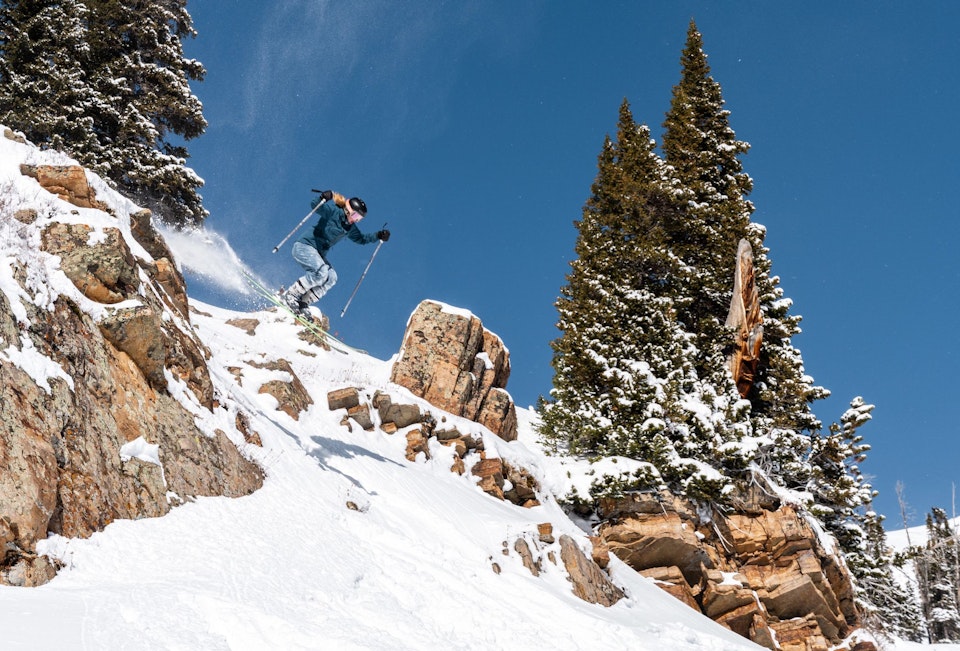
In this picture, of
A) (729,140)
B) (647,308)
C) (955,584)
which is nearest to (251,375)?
(647,308)

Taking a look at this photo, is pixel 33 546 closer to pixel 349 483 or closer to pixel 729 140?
pixel 349 483

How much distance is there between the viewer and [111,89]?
1975 cm

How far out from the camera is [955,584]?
46375mm

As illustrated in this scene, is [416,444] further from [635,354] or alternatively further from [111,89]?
[111,89]

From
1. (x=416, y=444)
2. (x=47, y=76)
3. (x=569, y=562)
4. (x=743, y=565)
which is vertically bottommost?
(x=569, y=562)

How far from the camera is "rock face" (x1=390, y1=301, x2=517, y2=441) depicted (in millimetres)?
18672

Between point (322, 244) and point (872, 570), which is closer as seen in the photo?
point (322, 244)

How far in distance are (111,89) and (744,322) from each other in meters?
21.6

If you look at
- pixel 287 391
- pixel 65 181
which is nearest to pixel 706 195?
pixel 287 391

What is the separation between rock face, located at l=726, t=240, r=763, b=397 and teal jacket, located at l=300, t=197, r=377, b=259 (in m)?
13.9

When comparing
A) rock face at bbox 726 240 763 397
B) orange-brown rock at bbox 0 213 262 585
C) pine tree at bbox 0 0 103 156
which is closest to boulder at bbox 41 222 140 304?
orange-brown rock at bbox 0 213 262 585

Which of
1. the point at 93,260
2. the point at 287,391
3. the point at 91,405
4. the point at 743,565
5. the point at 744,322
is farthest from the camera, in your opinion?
the point at 744,322

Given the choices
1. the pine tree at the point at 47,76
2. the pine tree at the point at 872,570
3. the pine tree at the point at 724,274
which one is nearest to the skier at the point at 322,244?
the pine tree at the point at 47,76

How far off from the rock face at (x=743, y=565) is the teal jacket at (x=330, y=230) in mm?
10027
